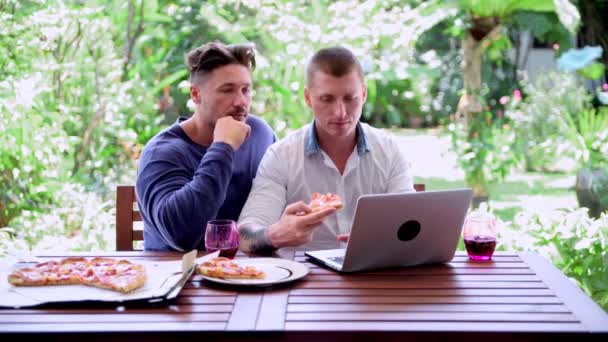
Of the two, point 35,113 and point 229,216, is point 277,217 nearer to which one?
point 229,216

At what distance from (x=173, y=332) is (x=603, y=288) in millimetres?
2358

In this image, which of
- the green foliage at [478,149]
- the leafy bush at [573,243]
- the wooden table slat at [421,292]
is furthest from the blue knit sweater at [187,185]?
the green foliage at [478,149]

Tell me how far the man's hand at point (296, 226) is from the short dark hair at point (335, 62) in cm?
60

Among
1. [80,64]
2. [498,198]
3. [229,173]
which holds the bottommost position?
[498,198]

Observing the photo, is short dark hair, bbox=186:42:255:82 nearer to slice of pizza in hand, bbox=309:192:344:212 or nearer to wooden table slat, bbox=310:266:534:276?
slice of pizza in hand, bbox=309:192:344:212

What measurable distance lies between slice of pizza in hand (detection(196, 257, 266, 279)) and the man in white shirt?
526 millimetres

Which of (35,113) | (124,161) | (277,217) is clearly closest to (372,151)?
(277,217)

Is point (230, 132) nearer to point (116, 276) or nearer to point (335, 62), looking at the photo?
point (335, 62)

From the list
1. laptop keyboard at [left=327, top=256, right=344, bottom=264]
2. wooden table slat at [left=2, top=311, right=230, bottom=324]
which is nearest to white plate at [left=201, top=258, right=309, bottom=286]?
laptop keyboard at [left=327, top=256, right=344, bottom=264]

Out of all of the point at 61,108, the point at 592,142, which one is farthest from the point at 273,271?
the point at 592,142

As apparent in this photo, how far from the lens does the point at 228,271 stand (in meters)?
2.09

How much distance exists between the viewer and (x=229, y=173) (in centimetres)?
269

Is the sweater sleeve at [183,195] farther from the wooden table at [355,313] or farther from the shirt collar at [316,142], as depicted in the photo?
the wooden table at [355,313]

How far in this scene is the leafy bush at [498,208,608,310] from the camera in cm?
350
